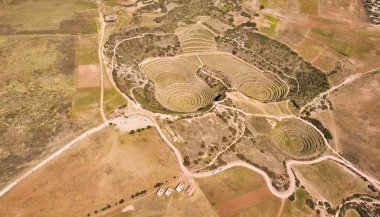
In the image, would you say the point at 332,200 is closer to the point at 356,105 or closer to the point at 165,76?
the point at 356,105

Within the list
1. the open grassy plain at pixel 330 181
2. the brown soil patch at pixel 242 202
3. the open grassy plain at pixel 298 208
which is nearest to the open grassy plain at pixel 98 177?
the brown soil patch at pixel 242 202

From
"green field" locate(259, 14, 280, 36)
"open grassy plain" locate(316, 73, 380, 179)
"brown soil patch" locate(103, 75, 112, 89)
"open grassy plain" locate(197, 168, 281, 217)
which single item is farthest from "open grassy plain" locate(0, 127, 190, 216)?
"green field" locate(259, 14, 280, 36)

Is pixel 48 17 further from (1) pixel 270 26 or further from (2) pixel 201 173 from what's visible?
(2) pixel 201 173

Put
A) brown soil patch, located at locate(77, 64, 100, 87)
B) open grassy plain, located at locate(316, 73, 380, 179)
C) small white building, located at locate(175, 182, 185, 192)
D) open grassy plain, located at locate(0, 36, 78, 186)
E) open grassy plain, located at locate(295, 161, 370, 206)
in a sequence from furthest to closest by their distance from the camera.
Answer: brown soil patch, located at locate(77, 64, 100, 87) → open grassy plain, located at locate(316, 73, 380, 179) → open grassy plain, located at locate(0, 36, 78, 186) → open grassy plain, located at locate(295, 161, 370, 206) → small white building, located at locate(175, 182, 185, 192)

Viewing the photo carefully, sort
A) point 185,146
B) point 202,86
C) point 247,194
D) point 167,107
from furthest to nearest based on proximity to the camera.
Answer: point 202,86 → point 167,107 → point 185,146 → point 247,194

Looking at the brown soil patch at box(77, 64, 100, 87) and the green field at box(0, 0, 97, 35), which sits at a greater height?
the green field at box(0, 0, 97, 35)

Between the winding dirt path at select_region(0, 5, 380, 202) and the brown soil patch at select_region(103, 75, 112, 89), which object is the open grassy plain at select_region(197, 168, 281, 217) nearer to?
the winding dirt path at select_region(0, 5, 380, 202)

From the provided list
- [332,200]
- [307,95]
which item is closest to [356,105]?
[307,95]
